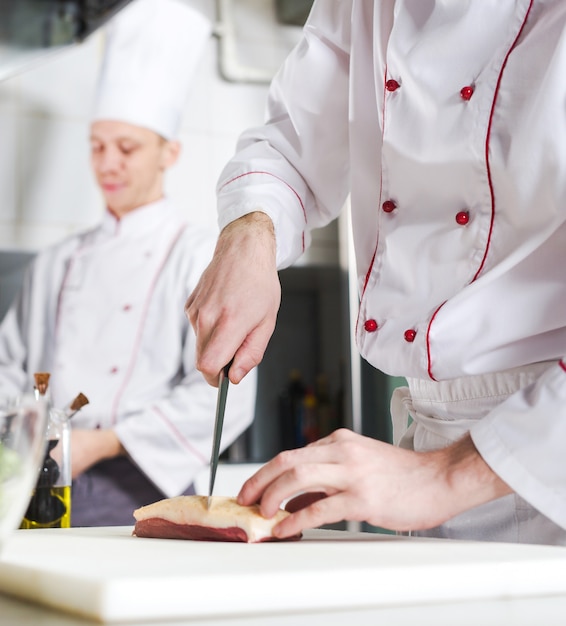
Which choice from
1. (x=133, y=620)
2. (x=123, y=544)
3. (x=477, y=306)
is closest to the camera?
(x=133, y=620)

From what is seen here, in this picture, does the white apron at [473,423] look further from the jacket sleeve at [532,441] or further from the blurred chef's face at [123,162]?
the blurred chef's face at [123,162]

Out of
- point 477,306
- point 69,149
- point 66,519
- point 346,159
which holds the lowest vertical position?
point 66,519

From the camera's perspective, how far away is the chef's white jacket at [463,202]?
0.79m

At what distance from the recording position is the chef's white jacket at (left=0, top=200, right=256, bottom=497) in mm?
2311

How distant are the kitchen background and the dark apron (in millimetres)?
454

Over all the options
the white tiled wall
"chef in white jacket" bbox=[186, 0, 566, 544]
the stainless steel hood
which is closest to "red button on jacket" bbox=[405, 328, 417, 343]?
"chef in white jacket" bbox=[186, 0, 566, 544]

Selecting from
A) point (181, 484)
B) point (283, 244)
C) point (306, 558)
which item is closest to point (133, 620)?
point (306, 558)

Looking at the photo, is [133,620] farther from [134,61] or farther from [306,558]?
[134,61]

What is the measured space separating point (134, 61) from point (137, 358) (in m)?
0.81

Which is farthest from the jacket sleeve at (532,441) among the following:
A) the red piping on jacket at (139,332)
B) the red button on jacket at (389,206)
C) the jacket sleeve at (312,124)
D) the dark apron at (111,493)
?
the red piping on jacket at (139,332)

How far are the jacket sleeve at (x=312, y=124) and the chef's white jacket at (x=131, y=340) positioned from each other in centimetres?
126

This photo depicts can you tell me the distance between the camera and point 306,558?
606 mm

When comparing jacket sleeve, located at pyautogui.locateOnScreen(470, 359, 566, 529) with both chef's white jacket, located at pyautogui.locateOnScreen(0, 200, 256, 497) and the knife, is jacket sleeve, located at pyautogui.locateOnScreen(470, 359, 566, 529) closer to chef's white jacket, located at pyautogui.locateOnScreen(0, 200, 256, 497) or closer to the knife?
the knife

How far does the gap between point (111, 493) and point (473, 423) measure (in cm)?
155
